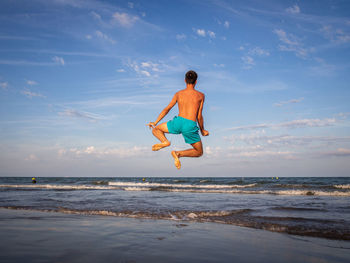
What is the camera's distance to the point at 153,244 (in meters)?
5.10

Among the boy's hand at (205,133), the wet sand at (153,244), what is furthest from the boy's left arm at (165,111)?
the wet sand at (153,244)

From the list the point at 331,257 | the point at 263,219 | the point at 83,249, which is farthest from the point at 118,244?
the point at 263,219

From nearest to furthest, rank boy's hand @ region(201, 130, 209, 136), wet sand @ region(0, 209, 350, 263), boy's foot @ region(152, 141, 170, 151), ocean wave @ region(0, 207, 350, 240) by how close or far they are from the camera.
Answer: wet sand @ region(0, 209, 350, 263)
boy's foot @ region(152, 141, 170, 151)
boy's hand @ region(201, 130, 209, 136)
ocean wave @ region(0, 207, 350, 240)

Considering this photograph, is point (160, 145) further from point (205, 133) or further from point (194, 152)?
point (205, 133)

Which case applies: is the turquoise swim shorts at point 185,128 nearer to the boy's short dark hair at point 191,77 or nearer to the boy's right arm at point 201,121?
the boy's right arm at point 201,121

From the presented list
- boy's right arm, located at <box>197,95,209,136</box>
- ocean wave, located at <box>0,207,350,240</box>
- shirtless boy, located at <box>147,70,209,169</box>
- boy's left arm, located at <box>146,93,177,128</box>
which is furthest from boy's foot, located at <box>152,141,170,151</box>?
ocean wave, located at <box>0,207,350,240</box>

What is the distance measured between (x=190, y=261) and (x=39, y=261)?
2.20 m

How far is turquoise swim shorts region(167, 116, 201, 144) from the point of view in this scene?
4922 millimetres

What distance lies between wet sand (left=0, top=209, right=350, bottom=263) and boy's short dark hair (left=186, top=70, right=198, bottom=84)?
9.83 ft

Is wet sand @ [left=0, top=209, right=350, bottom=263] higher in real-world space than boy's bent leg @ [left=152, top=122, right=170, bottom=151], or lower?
lower

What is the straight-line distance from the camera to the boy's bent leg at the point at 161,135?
16.6 ft

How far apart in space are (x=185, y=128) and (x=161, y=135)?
0.50 metres

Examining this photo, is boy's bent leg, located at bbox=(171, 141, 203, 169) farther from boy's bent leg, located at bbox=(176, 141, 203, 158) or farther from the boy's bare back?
the boy's bare back

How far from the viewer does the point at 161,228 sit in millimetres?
6859
